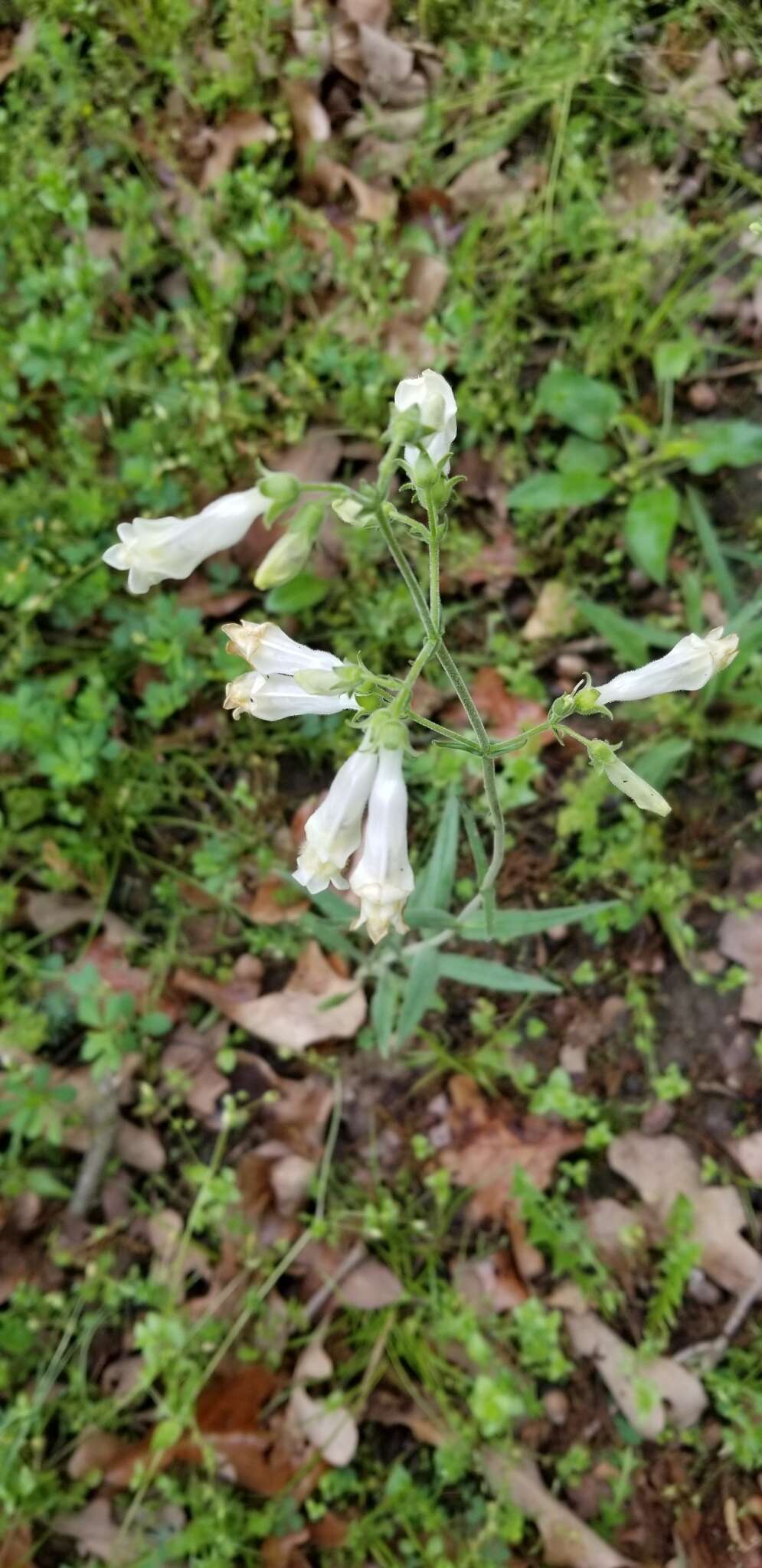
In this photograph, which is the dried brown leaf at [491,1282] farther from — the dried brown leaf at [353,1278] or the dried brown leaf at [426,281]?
the dried brown leaf at [426,281]

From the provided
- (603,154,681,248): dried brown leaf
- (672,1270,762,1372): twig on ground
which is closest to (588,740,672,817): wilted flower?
(672,1270,762,1372): twig on ground

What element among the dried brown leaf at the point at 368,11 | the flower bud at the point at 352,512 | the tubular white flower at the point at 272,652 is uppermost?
the dried brown leaf at the point at 368,11

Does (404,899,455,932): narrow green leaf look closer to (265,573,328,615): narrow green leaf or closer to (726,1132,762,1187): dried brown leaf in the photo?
(265,573,328,615): narrow green leaf

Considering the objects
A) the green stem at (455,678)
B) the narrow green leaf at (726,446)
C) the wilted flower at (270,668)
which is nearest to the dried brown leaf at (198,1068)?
the green stem at (455,678)

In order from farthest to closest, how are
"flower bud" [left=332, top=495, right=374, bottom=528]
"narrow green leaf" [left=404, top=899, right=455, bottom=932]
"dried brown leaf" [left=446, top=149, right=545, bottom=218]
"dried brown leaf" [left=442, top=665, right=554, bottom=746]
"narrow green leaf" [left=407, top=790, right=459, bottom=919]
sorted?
"dried brown leaf" [left=446, top=149, right=545, bottom=218], "dried brown leaf" [left=442, top=665, right=554, bottom=746], "narrow green leaf" [left=407, top=790, right=459, bottom=919], "narrow green leaf" [left=404, top=899, right=455, bottom=932], "flower bud" [left=332, top=495, right=374, bottom=528]

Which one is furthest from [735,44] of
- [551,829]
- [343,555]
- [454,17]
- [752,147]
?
[551,829]

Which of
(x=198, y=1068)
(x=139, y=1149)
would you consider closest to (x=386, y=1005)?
(x=198, y=1068)

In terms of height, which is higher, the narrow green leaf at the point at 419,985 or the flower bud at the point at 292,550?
the flower bud at the point at 292,550
